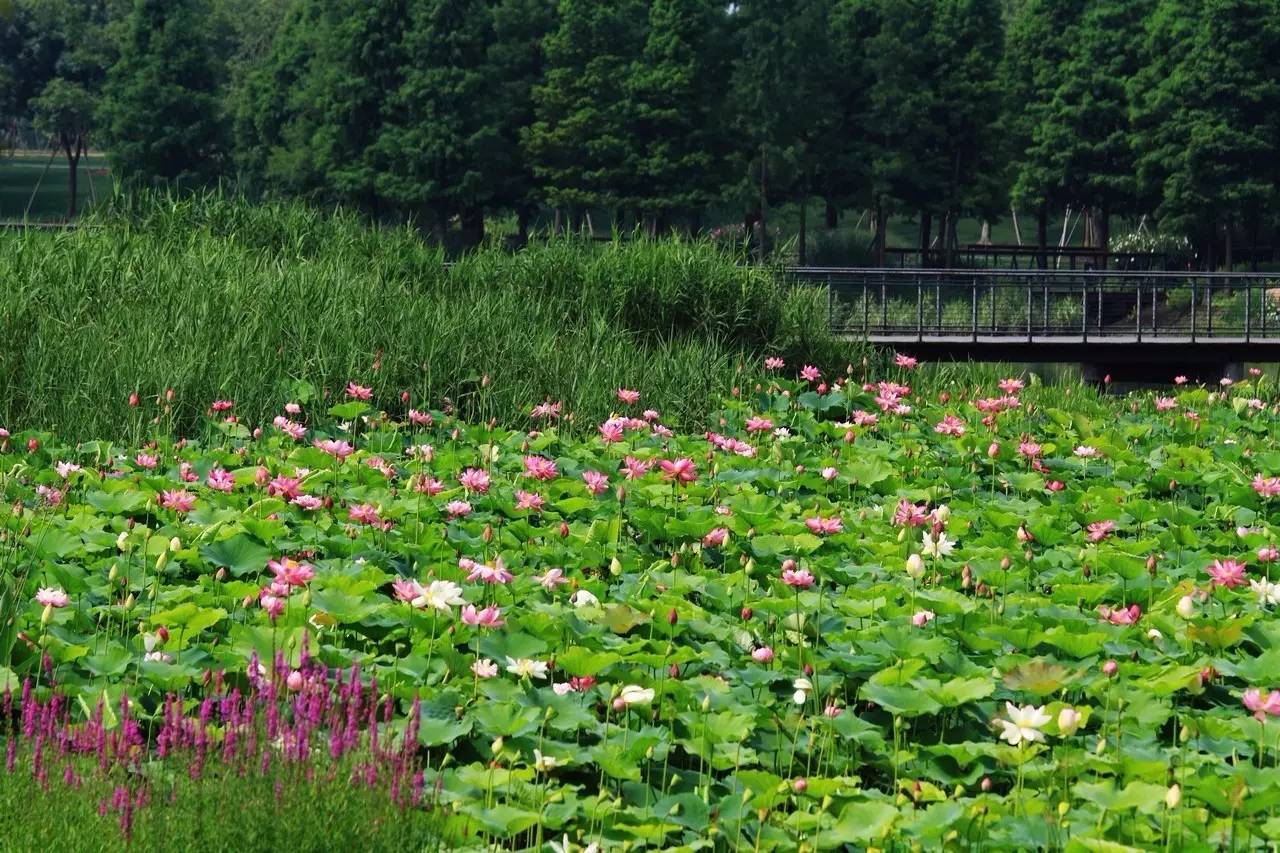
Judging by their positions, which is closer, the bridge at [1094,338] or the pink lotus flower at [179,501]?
the pink lotus flower at [179,501]

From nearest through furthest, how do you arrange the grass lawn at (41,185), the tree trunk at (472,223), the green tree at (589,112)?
the green tree at (589,112)
the tree trunk at (472,223)
the grass lawn at (41,185)

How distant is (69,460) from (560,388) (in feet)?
11.4

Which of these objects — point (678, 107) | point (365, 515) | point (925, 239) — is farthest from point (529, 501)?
point (925, 239)

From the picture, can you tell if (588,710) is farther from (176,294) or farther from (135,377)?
(176,294)

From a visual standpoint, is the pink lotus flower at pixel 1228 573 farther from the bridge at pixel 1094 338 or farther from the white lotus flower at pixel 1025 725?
the bridge at pixel 1094 338

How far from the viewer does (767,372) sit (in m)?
11.8

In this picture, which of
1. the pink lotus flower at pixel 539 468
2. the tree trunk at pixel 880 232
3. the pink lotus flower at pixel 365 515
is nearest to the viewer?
the pink lotus flower at pixel 365 515

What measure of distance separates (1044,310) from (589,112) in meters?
15.6

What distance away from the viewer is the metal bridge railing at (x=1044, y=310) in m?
25.2

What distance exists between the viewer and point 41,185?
222 feet

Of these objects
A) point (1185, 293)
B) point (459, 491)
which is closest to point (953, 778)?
point (459, 491)

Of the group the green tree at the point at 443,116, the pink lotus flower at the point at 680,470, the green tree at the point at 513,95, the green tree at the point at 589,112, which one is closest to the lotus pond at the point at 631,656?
the pink lotus flower at the point at 680,470

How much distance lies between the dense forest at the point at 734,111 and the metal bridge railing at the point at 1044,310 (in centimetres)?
671

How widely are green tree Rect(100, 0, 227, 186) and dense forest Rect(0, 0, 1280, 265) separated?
82 millimetres
